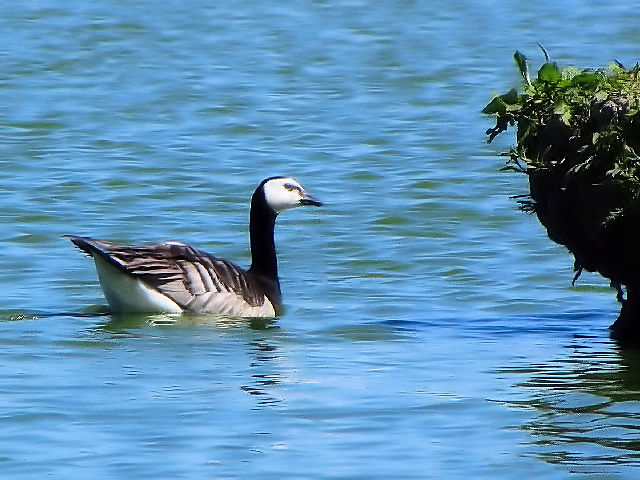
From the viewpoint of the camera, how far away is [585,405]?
331 inches

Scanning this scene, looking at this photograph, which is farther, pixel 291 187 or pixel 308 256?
pixel 308 256

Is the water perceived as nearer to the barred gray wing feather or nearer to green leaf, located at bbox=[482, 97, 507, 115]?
the barred gray wing feather

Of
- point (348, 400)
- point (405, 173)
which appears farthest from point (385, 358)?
point (405, 173)

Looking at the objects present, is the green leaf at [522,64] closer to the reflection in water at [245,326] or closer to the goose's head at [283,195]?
the reflection in water at [245,326]

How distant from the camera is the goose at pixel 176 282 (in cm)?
Answer: 1143

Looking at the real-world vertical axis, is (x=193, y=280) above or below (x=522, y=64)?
below

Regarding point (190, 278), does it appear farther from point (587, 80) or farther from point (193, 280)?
A: point (587, 80)

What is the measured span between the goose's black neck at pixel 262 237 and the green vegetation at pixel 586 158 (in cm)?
287

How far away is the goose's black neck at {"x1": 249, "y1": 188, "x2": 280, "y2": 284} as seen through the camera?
40.8 ft

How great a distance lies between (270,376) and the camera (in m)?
9.07

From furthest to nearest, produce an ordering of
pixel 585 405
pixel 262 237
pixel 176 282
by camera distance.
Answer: pixel 262 237 < pixel 176 282 < pixel 585 405

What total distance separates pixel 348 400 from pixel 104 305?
3884 millimetres

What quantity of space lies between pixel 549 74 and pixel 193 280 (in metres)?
3.28

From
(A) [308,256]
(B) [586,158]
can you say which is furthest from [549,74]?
(A) [308,256]
